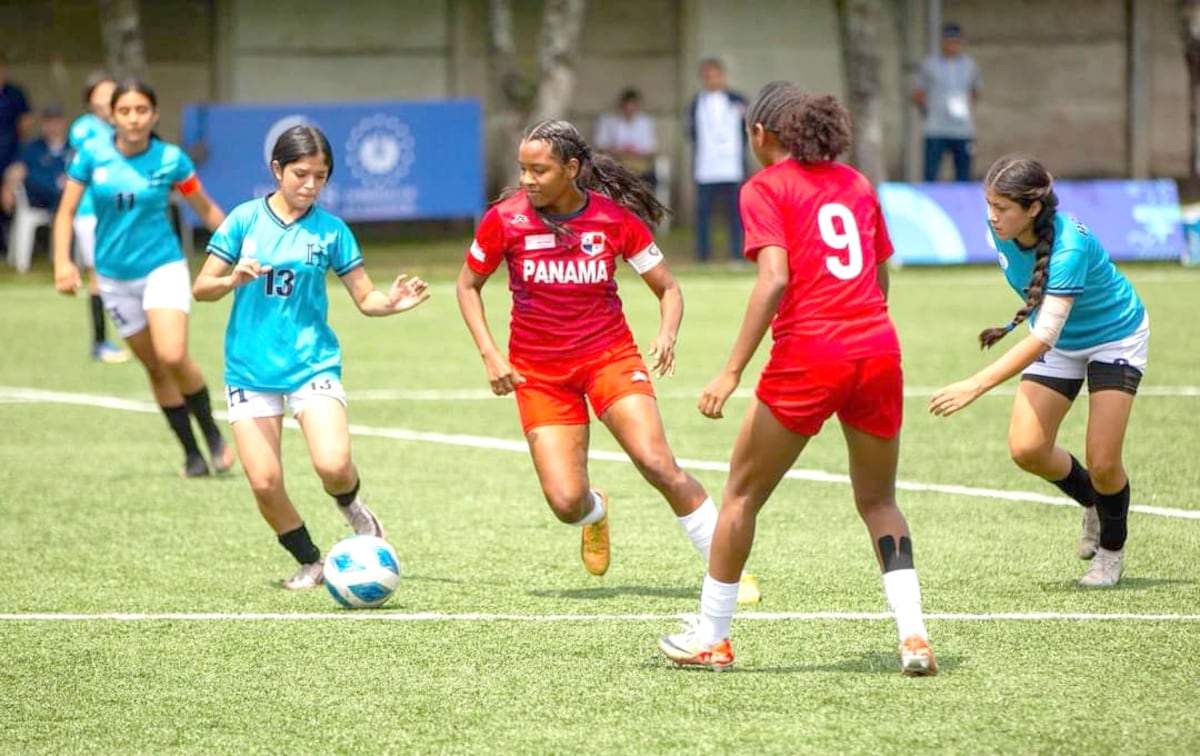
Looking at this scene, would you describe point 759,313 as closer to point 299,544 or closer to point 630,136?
point 299,544

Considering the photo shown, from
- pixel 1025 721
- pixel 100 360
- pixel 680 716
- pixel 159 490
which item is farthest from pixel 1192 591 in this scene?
pixel 100 360

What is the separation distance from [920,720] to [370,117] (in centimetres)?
2025

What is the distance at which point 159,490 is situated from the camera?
35.2 ft

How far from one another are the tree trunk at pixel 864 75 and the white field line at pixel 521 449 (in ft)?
Answer: 47.8

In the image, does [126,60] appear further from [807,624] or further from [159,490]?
[807,624]

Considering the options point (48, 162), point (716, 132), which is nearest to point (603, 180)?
point (716, 132)

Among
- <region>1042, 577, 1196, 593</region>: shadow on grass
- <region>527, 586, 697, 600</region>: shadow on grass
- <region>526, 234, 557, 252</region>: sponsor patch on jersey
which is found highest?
<region>526, 234, 557, 252</region>: sponsor patch on jersey

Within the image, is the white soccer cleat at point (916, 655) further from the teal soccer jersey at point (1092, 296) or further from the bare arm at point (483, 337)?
the bare arm at point (483, 337)

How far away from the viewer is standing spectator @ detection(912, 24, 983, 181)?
82.8 ft

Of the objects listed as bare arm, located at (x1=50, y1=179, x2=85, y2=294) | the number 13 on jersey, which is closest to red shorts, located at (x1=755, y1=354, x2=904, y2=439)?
the number 13 on jersey

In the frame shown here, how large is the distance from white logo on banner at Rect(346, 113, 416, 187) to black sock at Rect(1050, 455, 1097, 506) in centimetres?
1809

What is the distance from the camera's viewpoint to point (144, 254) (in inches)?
435

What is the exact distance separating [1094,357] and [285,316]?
3341mm

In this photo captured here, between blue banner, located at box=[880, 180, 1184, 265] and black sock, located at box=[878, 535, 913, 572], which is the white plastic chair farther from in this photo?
black sock, located at box=[878, 535, 913, 572]
